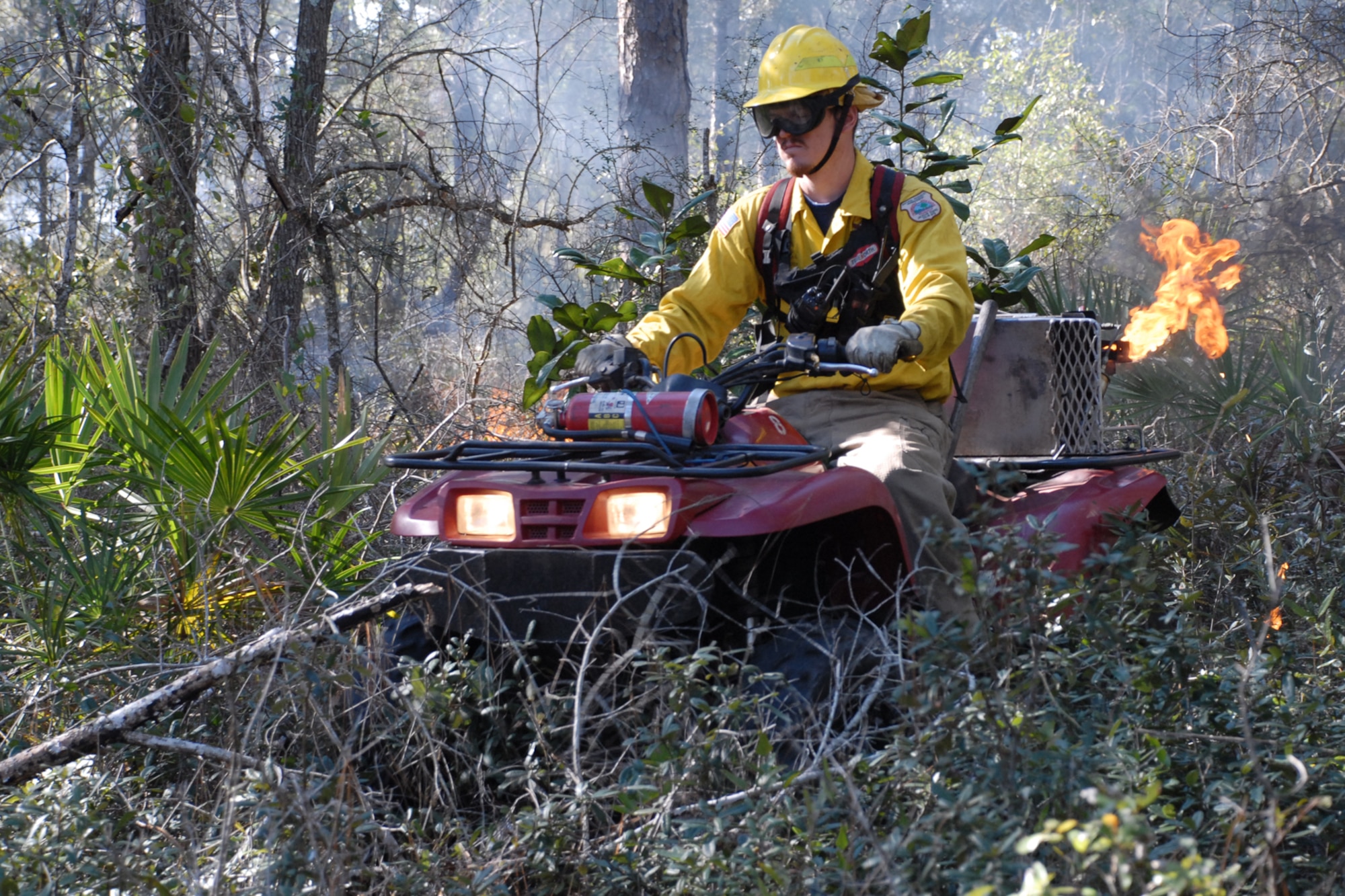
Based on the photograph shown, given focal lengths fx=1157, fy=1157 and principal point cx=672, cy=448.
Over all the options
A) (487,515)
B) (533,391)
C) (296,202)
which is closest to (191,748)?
(487,515)

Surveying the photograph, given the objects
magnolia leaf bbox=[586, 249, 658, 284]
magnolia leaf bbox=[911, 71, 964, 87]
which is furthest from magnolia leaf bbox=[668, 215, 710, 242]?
magnolia leaf bbox=[911, 71, 964, 87]

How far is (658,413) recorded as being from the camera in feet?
9.74

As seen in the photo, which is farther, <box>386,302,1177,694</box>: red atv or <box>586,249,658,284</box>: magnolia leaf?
<box>586,249,658,284</box>: magnolia leaf

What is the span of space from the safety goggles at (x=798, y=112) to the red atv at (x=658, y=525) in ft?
2.99

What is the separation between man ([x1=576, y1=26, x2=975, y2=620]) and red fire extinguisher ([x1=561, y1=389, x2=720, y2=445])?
516mm

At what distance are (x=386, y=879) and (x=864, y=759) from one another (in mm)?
1003

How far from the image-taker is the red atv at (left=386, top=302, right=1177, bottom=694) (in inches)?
106

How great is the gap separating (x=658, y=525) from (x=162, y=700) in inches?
52.1

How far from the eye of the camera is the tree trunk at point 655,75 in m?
9.00

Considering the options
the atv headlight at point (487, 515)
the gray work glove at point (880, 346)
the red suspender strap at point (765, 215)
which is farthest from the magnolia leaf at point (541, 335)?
the atv headlight at point (487, 515)

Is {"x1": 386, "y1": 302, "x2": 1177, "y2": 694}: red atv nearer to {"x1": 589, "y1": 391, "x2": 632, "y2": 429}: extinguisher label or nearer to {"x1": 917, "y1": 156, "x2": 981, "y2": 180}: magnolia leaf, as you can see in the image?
{"x1": 589, "y1": 391, "x2": 632, "y2": 429}: extinguisher label

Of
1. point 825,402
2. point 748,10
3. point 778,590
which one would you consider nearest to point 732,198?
point 825,402

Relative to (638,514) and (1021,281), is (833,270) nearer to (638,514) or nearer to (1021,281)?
(638,514)

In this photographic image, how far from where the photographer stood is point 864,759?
234 centimetres
